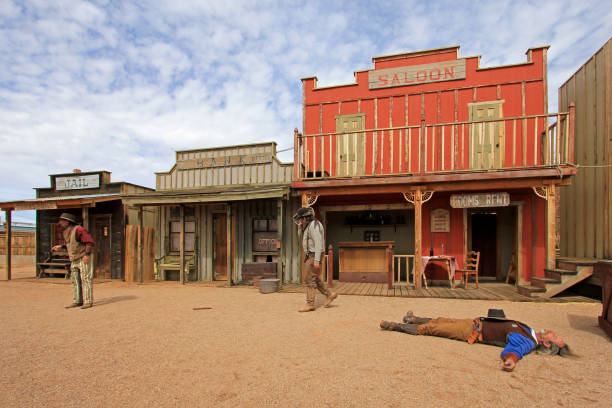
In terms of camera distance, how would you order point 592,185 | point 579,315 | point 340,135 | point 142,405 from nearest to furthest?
point 142,405 → point 579,315 → point 592,185 → point 340,135

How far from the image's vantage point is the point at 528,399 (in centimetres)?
Result: 283

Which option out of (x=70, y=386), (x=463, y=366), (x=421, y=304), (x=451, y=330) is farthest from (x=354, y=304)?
(x=70, y=386)

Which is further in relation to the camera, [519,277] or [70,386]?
[519,277]

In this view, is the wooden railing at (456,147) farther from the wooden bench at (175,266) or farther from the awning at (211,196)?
the wooden bench at (175,266)

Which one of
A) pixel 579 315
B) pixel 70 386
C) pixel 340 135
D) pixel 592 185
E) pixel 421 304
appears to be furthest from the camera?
pixel 340 135

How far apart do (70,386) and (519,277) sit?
384 inches

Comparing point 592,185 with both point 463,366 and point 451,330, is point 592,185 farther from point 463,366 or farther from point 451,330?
point 463,366

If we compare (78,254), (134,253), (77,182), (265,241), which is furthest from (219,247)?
(77,182)

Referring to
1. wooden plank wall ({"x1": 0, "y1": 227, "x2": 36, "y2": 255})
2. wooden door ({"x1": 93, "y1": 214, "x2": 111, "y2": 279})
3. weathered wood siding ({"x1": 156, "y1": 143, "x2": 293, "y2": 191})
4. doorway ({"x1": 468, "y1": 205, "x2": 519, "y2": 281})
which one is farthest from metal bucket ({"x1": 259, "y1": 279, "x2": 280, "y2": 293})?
wooden plank wall ({"x1": 0, "y1": 227, "x2": 36, "y2": 255})

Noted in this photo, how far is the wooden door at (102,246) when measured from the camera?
42.3 ft

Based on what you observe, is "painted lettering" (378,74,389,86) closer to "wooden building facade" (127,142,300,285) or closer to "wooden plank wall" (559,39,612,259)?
"wooden building facade" (127,142,300,285)

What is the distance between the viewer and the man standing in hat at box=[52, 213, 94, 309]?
669cm

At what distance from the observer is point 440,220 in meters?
10.1

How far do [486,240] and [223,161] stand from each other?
8987 millimetres
